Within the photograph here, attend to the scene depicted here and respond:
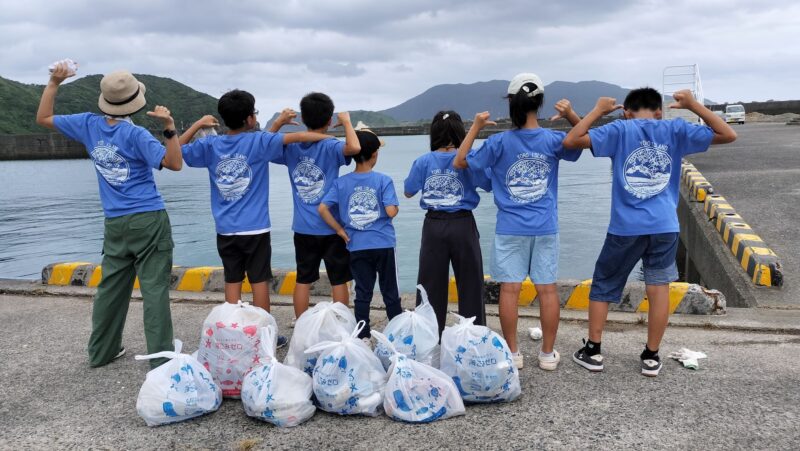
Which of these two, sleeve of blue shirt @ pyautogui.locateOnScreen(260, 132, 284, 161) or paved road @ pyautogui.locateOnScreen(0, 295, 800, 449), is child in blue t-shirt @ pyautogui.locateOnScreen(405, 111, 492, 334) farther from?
sleeve of blue shirt @ pyautogui.locateOnScreen(260, 132, 284, 161)

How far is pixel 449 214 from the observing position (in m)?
3.73

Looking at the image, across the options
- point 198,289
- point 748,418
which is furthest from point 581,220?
point 748,418

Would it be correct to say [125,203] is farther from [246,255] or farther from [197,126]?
[246,255]

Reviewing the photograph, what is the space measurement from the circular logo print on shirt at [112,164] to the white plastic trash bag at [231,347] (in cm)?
113

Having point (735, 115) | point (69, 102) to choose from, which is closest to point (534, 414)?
point (735, 115)

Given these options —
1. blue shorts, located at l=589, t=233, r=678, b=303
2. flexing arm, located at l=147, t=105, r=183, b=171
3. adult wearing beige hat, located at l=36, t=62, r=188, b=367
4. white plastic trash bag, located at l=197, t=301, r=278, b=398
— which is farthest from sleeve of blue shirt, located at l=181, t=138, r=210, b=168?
blue shorts, located at l=589, t=233, r=678, b=303

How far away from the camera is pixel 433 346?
3.27m

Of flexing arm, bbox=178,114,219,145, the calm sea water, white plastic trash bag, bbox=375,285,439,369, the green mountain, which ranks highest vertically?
the green mountain

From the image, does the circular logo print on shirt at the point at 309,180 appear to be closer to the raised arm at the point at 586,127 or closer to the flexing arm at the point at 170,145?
the flexing arm at the point at 170,145

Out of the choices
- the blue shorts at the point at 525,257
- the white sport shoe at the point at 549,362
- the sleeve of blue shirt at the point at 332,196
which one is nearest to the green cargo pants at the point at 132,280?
the sleeve of blue shirt at the point at 332,196

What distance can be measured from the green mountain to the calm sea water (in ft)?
90.4

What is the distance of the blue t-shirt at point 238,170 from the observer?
155 inches

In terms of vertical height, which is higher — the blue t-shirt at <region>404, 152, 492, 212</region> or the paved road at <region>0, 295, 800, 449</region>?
the blue t-shirt at <region>404, 152, 492, 212</region>

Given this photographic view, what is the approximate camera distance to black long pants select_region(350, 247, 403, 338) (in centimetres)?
389
